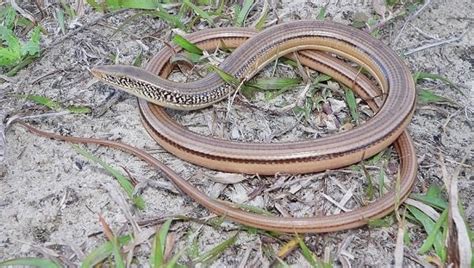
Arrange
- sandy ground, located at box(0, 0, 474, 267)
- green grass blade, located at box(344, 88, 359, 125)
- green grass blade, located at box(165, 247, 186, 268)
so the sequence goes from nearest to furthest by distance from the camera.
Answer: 1. green grass blade, located at box(165, 247, 186, 268)
2. sandy ground, located at box(0, 0, 474, 267)
3. green grass blade, located at box(344, 88, 359, 125)

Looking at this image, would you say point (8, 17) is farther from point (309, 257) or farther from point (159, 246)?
point (309, 257)

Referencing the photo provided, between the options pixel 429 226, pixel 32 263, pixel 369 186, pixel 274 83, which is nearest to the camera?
pixel 32 263

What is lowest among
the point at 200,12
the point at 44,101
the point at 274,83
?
the point at 274,83

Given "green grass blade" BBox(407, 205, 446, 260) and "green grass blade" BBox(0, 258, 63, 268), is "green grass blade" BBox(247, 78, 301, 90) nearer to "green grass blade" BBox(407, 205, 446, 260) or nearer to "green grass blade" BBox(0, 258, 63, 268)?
"green grass blade" BBox(407, 205, 446, 260)

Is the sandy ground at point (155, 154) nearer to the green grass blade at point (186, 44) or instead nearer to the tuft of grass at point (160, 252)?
the tuft of grass at point (160, 252)

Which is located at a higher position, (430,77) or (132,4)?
(132,4)

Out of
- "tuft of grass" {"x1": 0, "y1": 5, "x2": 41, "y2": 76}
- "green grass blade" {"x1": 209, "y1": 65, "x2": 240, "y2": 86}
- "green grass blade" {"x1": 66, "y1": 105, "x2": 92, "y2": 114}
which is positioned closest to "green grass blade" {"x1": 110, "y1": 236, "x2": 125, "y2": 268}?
"green grass blade" {"x1": 66, "y1": 105, "x2": 92, "y2": 114}

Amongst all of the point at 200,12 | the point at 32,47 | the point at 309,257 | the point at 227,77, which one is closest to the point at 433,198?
the point at 309,257

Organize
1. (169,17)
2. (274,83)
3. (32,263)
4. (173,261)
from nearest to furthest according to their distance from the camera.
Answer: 1. (173,261)
2. (32,263)
3. (274,83)
4. (169,17)

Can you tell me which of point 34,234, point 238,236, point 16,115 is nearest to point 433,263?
point 238,236
